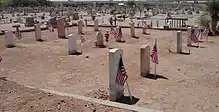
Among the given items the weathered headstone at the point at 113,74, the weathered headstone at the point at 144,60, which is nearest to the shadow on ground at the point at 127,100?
the weathered headstone at the point at 113,74

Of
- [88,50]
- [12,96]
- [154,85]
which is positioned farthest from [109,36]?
[12,96]

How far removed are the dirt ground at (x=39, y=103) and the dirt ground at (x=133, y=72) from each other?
1.71m

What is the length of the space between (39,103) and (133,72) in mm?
5883

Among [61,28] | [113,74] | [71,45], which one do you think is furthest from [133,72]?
[61,28]

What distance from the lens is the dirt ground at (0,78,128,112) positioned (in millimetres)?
8114

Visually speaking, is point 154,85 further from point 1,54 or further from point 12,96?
point 1,54

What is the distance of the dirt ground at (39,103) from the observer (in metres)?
8.11

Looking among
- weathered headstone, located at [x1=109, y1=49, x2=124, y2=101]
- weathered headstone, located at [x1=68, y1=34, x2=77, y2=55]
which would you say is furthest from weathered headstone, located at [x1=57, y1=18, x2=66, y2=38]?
weathered headstone, located at [x1=109, y1=49, x2=124, y2=101]

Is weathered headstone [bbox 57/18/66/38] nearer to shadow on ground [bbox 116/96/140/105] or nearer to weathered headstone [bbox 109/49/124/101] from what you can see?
weathered headstone [bbox 109/49/124/101]

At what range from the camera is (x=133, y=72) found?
13625 mm

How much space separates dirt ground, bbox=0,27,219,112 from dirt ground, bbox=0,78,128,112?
1708mm

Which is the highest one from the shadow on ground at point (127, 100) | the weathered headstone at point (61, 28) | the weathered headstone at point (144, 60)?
the weathered headstone at point (61, 28)

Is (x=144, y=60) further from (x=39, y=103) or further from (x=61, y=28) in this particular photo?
(x=61, y=28)

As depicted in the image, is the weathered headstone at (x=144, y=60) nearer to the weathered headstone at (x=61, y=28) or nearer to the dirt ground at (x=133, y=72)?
the dirt ground at (x=133, y=72)
